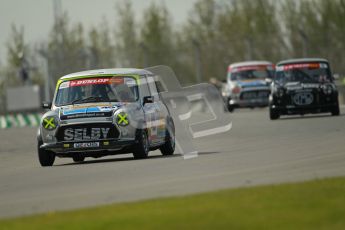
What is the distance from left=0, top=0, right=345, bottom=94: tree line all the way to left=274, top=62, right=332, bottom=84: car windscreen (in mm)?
20320

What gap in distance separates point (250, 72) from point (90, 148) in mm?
24764

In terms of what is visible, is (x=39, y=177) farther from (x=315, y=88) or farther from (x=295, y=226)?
(x=315, y=88)

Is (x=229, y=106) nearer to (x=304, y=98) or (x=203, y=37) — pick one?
(x=304, y=98)

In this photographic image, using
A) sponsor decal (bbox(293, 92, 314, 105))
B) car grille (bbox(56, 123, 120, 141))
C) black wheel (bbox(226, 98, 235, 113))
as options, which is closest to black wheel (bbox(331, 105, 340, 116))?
sponsor decal (bbox(293, 92, 314, 105))

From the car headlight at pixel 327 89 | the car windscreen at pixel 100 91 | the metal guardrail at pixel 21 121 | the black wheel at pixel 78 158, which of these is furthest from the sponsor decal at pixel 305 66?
the metal guardrail at pixel 21 121

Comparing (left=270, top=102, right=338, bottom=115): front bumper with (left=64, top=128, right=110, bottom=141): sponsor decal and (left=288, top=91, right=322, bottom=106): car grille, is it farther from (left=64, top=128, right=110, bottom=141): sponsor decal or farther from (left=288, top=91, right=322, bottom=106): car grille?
(left=64, top=128, right=110, bottom=141): sponsor decal

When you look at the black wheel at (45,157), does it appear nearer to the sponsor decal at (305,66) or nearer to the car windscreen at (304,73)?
the car windscreen at (304,73)

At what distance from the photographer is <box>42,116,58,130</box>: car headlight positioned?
19.6 metres

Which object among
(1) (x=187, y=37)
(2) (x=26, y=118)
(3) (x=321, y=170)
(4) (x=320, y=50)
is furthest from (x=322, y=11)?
(3) (x=321, y=170)

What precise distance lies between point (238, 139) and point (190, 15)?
5110cm

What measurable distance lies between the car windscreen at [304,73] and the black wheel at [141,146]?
544 inches

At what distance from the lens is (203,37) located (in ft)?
244

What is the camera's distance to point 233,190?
12852mm

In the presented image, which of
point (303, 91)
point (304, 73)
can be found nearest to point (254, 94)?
point (304, 73)
